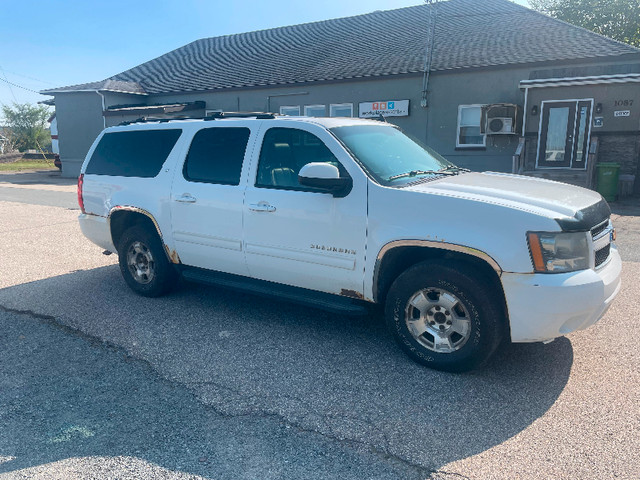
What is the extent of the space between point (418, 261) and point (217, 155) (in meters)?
2.23

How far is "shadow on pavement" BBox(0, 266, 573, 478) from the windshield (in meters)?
1.45

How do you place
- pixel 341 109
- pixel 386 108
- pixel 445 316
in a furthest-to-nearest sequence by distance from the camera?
pixel 341 109 → pixel 386 108 → pixel 445 316

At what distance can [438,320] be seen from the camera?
371 centimetres

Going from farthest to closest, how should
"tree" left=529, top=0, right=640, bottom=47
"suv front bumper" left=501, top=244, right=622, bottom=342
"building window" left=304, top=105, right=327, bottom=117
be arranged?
"tree" left=529, top=0, right=640, bottom=47 → "building window" left=304, top=105, right=327, bottom=117 → "suv front bumper" left=501, top=244, right=622, bottom=342

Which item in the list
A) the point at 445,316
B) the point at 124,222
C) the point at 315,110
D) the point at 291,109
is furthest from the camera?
the point at 291,109

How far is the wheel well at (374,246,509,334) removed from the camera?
3504 millimetres

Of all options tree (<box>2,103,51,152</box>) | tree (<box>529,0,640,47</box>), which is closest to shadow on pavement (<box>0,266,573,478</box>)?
tree (<box>529,0,640,47</box>)

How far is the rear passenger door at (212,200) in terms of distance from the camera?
459cm

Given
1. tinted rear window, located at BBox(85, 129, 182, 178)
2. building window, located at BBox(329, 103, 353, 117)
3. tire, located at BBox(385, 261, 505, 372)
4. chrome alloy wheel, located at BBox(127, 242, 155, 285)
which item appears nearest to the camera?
tire, located at BBox(385, 261, 505, 372)

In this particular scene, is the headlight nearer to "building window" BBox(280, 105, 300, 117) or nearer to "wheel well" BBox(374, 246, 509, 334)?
"wheel well" BBox(374, 246, 509, 334)

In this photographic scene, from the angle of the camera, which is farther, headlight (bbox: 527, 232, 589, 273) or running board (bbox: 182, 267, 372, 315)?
running board (bbox: 182, 267, 372, 315)

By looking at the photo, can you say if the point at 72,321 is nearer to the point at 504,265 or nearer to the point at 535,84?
the point at 504,265

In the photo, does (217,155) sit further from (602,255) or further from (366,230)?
(602,255)

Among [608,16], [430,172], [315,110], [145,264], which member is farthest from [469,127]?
[608,16]
